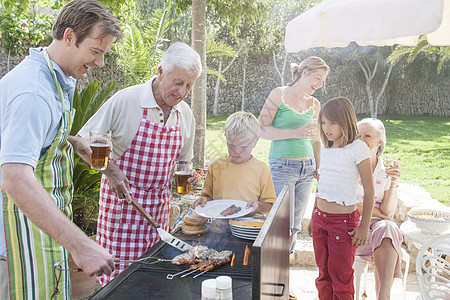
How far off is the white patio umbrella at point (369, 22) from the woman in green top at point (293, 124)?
296 millimetres

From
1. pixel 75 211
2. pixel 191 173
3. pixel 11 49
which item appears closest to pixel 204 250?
pixel 191 173

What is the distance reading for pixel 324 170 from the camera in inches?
116

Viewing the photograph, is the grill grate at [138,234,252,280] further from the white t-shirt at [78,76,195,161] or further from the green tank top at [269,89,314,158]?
the green tank top at [269,89,314,158]

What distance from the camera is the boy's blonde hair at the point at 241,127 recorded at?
255cm

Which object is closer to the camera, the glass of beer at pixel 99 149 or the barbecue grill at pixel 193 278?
the barbecue grill at pixel 193 278

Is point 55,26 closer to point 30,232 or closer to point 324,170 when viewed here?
point 30,232

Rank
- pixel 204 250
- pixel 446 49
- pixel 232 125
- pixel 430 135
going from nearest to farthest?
pixel 204 250
pixel 232 125
pixel 446 49
pixel 430 135

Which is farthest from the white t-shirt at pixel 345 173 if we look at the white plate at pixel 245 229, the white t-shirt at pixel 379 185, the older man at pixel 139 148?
the older man at pixel 139 148

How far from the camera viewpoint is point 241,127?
2.55m

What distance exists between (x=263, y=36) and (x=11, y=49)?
690cm

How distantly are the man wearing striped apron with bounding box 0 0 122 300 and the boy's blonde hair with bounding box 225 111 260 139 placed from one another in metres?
1.09

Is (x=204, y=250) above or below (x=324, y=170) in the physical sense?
below

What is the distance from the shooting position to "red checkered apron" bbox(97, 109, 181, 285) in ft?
7.57

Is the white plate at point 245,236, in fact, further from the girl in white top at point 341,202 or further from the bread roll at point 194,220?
the girl in white top at point 341,202
